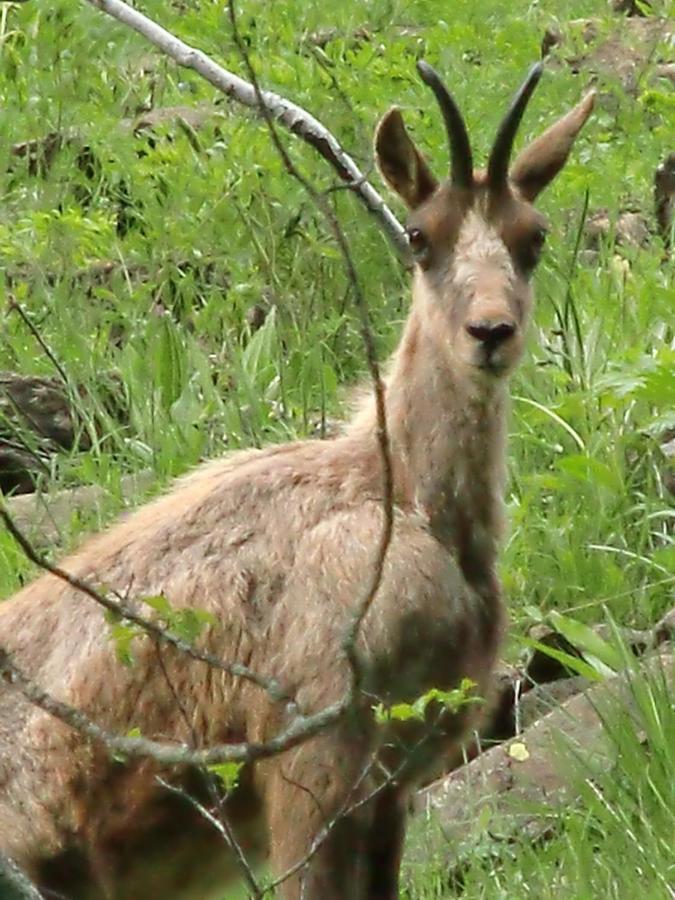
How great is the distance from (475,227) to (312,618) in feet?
4.44

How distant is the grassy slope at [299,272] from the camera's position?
27.5ft

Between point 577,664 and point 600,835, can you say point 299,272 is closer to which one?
point 577,664

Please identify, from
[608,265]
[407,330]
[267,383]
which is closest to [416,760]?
[407,330]

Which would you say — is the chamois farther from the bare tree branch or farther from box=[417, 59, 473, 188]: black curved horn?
the bare tree branch

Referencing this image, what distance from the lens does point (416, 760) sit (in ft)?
19.9

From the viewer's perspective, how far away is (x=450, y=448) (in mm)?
6387

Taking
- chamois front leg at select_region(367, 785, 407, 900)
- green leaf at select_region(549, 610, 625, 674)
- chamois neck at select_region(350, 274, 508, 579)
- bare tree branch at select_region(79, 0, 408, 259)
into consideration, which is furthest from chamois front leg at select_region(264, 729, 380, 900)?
bare tree branch at select_region(79, 0, 408, 259)

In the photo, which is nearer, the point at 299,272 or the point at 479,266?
the point at 479,266

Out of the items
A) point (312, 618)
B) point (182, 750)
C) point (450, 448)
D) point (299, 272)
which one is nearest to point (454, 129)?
point (450, 448)

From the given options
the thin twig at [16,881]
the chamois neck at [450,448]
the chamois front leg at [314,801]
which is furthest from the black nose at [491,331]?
the thin twig at [16,881]

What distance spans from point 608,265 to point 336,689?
15.4ft

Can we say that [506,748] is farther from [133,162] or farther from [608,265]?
[133,162]

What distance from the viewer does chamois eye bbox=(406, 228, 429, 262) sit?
21.5 feet

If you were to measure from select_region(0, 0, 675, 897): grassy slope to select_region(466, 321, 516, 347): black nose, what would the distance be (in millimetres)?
1646
